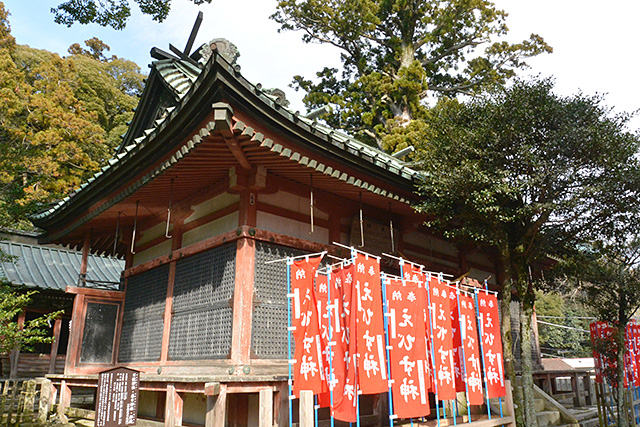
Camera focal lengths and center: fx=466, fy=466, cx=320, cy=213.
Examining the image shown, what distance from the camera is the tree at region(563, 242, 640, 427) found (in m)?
10.7

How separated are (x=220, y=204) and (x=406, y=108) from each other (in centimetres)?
1562

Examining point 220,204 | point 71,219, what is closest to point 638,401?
point 220,204

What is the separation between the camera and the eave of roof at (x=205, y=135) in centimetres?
618

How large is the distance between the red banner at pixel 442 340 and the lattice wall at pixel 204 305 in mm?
3189

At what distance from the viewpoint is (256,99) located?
638 cm

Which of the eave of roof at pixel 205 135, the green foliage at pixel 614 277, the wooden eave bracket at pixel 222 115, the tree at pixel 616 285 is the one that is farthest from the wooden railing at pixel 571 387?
the wooden eave bracket at pixel 222 115

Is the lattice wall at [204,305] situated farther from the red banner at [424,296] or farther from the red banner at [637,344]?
the red banner at [637,344]

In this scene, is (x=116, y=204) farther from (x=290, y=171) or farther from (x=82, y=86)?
(x=82, y=86)

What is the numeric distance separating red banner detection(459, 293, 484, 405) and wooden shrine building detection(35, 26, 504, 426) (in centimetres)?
231

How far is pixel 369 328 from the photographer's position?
6.09 m

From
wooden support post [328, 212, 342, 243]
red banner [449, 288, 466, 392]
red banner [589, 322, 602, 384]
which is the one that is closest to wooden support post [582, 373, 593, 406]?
red banner [589, 322, 602, 384]

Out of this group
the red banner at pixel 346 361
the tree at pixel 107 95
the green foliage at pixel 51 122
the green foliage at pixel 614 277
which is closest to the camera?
the red banner at pixel 346 361

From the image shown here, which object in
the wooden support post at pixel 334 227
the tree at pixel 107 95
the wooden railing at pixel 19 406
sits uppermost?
the tree at pixel 107 95

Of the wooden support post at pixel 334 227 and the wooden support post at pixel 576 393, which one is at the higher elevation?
the wooden support post at pixel 334 227
